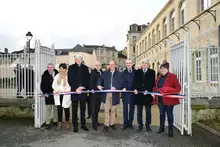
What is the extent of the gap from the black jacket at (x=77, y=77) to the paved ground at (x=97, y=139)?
103 centimetres

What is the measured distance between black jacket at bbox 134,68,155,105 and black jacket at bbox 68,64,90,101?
153cm

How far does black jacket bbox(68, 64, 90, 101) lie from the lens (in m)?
6.88

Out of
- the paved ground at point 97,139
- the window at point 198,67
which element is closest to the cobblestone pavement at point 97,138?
the paved ground at point 97,139

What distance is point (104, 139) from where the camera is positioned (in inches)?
239

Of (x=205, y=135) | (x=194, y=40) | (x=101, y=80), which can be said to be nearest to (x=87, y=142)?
(x=101, y=80)

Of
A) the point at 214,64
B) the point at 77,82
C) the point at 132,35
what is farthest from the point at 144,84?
the point at 132,35

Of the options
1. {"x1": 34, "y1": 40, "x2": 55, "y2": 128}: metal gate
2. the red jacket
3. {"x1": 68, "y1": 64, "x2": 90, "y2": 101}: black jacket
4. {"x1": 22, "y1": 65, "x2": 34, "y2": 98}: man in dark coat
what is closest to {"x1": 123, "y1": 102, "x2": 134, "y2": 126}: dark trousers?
the red jacket

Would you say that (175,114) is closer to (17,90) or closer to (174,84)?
(174,84)

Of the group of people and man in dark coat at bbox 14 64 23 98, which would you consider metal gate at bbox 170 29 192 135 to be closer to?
the group of people

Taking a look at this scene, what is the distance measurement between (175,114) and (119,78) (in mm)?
2054

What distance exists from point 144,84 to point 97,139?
205 cm

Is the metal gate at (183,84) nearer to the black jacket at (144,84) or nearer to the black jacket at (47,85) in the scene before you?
the black jacket at (144,84)

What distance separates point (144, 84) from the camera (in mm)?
6828

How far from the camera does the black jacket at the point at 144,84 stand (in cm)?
679
